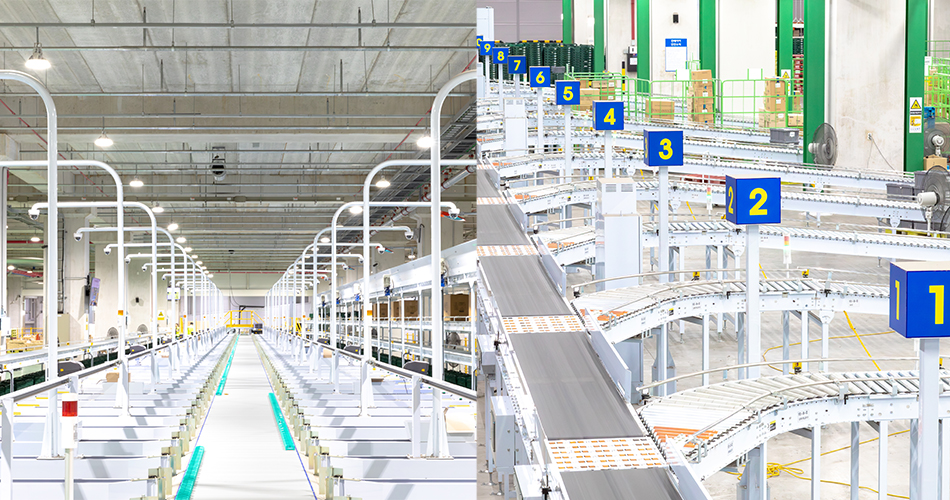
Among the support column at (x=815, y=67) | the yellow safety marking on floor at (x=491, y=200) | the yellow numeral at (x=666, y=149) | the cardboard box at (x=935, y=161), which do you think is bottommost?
the yellow safety marking on floor at (x=491, y=200)

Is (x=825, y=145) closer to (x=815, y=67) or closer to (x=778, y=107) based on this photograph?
(x=815, y=67)

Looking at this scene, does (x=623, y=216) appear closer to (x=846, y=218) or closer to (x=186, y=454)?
(x=186, y=454)

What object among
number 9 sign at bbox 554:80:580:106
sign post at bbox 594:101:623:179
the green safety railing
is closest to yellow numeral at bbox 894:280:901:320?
sign post at bbox 594:101:623:179

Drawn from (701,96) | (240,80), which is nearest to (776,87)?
A: (701,96)

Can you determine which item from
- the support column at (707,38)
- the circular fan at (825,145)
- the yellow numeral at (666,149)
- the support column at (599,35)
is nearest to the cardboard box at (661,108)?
the support column at (707,38)

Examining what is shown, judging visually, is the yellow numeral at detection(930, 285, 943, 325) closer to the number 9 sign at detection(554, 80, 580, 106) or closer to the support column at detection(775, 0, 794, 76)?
the number 9 sign at detection(554, 80, 580, 106)

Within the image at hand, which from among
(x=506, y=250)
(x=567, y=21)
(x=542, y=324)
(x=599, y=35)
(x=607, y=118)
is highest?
(x=567, y=21)

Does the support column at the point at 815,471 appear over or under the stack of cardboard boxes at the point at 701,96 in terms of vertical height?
under

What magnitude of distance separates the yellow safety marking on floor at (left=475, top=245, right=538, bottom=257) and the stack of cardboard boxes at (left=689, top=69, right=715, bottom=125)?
16.5m

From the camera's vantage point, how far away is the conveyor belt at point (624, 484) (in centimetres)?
760

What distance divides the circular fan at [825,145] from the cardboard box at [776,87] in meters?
7.71

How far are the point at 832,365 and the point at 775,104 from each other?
15.7m

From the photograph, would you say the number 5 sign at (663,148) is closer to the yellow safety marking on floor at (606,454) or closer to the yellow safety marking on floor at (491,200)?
the yellow safety marking on floor at (606,454)

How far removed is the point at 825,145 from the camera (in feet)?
73.2
